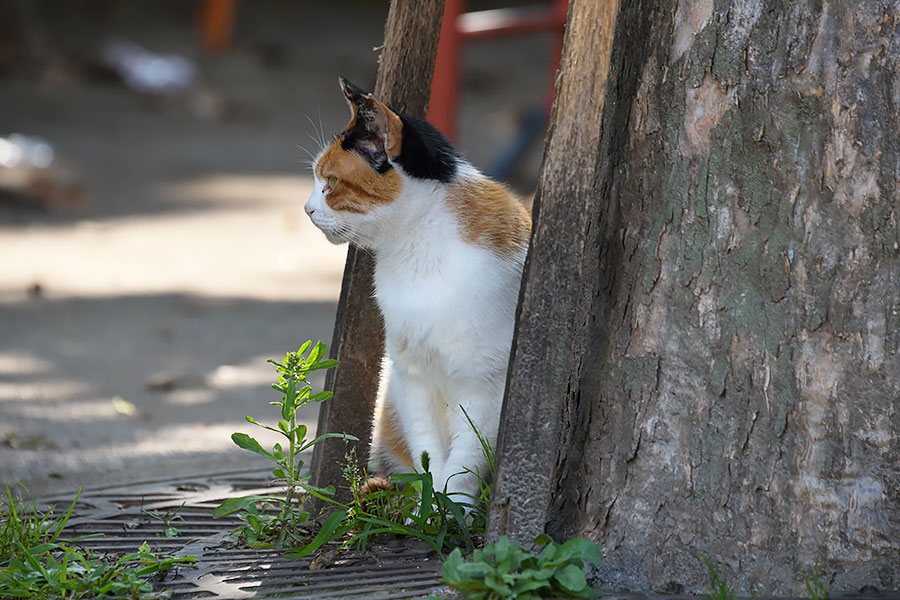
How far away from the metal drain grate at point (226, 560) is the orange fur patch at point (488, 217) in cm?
68

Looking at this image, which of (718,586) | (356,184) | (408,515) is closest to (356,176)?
(356,184)

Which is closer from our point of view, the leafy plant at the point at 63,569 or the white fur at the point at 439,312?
the leafy plant at the point at 63,569

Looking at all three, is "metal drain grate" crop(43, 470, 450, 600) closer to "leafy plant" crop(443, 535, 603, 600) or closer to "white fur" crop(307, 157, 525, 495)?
"leafy plant" crop(443, 535, 603, 600)

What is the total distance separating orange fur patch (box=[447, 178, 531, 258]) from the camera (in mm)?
2387

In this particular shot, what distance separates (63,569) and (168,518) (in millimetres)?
568

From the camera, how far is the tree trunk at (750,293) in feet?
6.13

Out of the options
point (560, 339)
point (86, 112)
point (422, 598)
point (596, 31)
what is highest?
point (86, 112)

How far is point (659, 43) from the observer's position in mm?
1941

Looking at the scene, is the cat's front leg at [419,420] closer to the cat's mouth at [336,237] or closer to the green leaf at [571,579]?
the cat's mouth at [336,237]

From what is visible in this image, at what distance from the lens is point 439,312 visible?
231cm

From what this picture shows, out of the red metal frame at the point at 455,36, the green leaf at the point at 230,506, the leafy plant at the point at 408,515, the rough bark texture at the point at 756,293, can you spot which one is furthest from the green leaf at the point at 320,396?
the red metal frame at the point at 455,36

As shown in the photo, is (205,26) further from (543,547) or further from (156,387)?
(543,547)

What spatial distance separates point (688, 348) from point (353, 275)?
0.90 meters

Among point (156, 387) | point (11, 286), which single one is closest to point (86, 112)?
point (11, 286)
